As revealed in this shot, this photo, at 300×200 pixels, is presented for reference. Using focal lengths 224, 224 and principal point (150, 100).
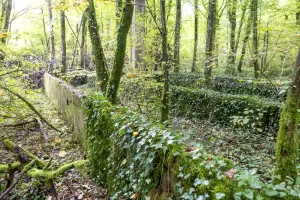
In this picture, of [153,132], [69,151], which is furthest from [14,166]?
[153,132]

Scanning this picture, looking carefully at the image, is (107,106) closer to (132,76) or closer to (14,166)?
(14,166)

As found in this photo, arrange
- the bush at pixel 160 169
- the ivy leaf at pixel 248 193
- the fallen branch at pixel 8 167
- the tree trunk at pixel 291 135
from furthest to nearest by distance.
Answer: the fallen branch at pixel 8 167
the tree trunk at pixel 291 135
the bush at pixel 160 169
the ivy leaf at pixel 248 193

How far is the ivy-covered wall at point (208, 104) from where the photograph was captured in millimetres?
6660

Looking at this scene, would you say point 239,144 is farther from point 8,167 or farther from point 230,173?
point 8,167

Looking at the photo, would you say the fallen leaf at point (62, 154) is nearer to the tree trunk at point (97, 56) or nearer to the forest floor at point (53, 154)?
the forest floor at point (53, 154)

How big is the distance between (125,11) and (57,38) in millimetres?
23959

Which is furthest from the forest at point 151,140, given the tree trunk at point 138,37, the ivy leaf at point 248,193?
the tree trunk at point 138,37

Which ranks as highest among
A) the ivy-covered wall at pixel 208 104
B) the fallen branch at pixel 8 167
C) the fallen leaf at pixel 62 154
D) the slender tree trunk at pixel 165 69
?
the slender tree trunk at pixel 165 69

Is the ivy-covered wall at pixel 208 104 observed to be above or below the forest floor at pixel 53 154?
above

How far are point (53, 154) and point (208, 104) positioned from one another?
212 inches

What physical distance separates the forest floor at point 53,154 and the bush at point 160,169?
0.39m

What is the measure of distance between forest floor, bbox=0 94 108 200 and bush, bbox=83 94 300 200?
39 cm

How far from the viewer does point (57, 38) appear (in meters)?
26.3

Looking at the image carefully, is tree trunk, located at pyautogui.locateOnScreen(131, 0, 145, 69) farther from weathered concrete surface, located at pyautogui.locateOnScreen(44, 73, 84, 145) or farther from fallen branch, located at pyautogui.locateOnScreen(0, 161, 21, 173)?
fallen branch, located at pyautogui.locateOnScreen(0, 161, 21, 173)
